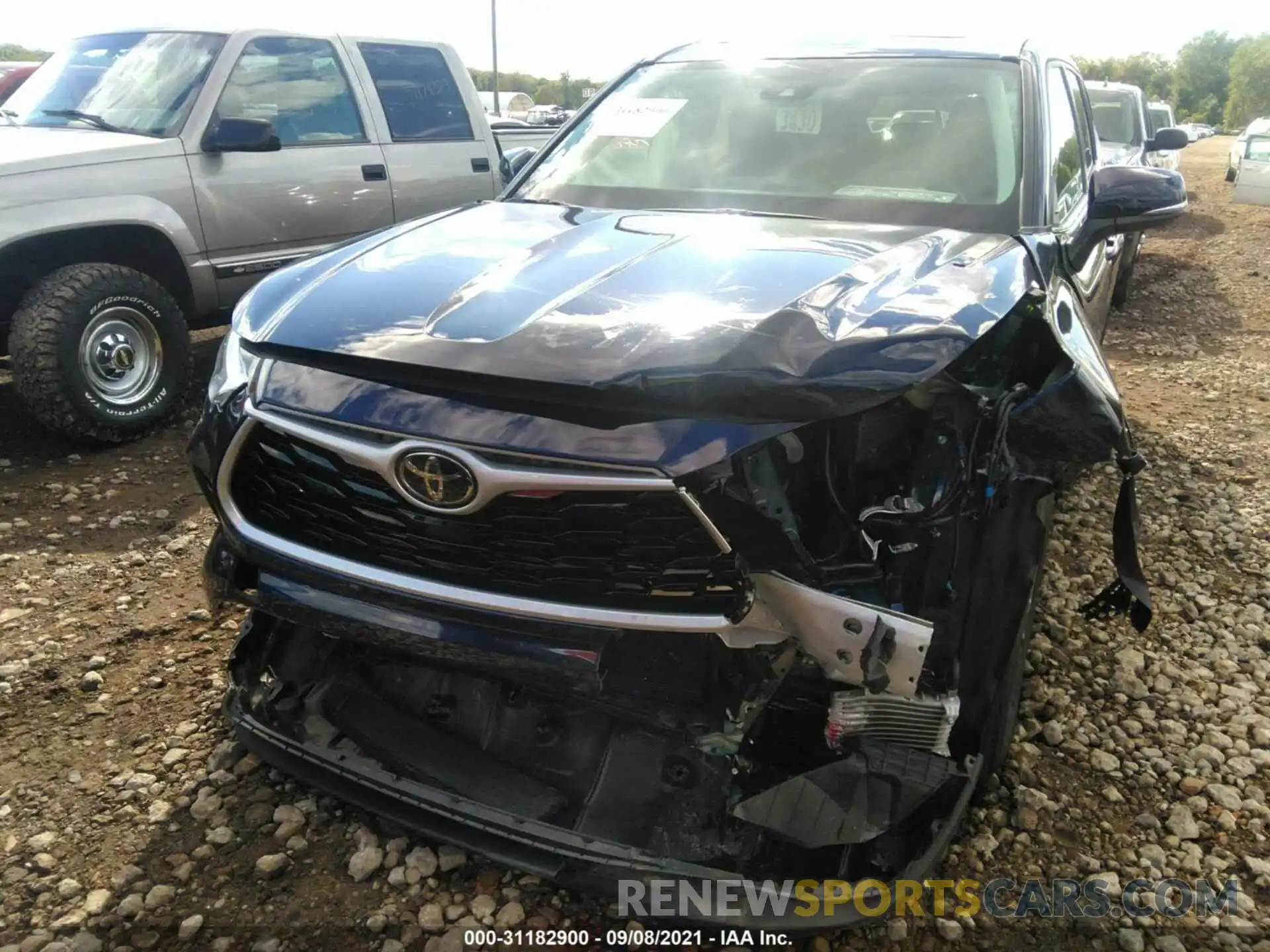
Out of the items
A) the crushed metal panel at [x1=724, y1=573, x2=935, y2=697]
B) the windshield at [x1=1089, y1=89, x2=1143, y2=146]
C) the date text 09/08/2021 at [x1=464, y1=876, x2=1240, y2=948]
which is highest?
the crushed metal panel at [x1=724, y1=573, x2=935, y2=697]

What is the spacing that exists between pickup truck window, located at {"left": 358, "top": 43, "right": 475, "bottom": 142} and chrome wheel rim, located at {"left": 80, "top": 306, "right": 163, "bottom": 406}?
6.17 ft

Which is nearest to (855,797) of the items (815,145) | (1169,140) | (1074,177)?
(815,145)

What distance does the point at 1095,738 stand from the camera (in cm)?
271

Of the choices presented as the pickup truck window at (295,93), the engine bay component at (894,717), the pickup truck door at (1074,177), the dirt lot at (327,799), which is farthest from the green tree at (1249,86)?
the engine bay component at (894,717)

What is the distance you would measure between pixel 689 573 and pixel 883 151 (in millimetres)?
1780

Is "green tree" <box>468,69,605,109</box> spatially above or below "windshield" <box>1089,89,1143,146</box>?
below

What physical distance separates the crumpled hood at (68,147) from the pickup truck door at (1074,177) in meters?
3.93

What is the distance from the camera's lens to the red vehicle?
24.2 feet

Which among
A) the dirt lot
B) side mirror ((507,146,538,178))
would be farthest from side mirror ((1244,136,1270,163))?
side mirror ((507,146,538,178))

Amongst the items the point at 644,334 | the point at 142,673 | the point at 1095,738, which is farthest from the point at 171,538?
the point at 1095,738

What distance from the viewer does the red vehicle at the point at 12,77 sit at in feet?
24.2

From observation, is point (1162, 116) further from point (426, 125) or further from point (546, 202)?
point (546, 202)

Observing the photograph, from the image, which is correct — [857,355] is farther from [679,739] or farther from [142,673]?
[142,673]

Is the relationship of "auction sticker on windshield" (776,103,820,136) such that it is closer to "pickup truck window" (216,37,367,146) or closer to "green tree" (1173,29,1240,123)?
"pickup truck window" (216,37,367,146)
